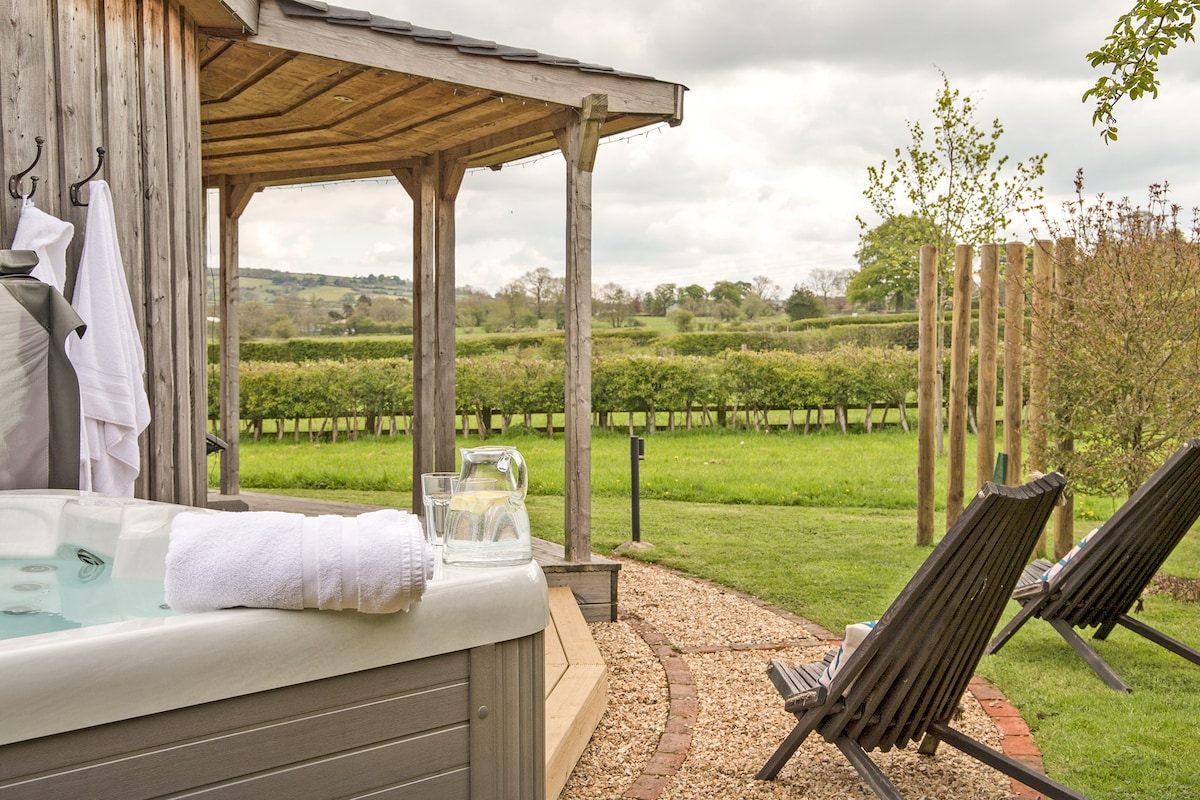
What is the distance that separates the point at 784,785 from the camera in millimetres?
2711

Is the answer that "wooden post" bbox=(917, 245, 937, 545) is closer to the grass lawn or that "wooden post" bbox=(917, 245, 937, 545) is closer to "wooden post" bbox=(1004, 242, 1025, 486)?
"wooden post" bbox=(1004, 242, 1025, 486)

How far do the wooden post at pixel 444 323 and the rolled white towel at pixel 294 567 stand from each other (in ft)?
15.2

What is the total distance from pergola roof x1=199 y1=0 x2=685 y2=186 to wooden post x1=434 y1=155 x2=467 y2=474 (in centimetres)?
29

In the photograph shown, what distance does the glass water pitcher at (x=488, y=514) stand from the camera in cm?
168

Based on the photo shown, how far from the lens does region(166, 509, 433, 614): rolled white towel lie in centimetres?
136

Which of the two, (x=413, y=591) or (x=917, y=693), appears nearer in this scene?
(x=413, y=591)

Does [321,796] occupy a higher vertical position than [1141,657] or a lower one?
higher

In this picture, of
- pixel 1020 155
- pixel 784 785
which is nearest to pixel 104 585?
pixel 784 785

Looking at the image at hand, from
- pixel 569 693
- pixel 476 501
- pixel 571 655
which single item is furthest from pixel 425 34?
pixel 476 501

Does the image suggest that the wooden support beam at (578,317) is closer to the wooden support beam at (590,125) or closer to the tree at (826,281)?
the wooden support beam at (590,125)

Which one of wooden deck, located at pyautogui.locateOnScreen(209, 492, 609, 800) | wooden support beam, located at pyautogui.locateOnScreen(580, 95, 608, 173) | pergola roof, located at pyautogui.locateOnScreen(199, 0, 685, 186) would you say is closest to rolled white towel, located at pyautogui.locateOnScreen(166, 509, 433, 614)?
wooden deck, located at pyautogui.locateOnScreen(209, 492, 609, 800)

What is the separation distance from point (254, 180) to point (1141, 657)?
19.6ft

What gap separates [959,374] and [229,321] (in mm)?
4861

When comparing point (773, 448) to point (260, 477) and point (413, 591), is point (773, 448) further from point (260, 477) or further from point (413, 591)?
point (413, 591)
